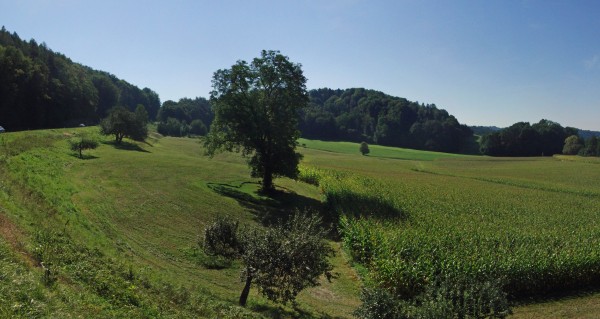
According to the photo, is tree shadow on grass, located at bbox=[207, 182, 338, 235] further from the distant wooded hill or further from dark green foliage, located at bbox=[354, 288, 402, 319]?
the distant wooded hill

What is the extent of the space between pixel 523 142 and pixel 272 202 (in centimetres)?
12846

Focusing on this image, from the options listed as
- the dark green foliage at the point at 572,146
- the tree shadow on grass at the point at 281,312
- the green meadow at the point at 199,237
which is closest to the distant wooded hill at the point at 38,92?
the green meadow at the point at 199,237

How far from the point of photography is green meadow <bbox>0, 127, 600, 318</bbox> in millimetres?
12219

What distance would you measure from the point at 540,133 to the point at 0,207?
159m

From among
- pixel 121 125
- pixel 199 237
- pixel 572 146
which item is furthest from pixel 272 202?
pixel 572 146

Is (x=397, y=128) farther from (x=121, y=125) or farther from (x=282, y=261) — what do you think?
(x=282, y=261)

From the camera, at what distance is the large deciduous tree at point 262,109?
4025 cm

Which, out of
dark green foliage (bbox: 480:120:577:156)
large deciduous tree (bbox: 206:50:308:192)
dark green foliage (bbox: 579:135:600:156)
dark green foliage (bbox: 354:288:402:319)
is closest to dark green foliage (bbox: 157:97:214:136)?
large deciduous tree (bbox: 206:50:308:192)

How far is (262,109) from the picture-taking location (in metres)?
40.7

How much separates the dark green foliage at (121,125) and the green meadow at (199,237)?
47.3 feet

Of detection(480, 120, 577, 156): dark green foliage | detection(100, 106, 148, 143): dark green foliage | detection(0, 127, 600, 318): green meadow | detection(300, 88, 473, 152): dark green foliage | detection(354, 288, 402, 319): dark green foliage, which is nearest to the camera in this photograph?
detection(0, 127, 600, 318): green meadow

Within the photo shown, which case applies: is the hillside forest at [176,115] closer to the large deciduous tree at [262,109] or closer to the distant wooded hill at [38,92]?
the distant wooded hill at [38,92]

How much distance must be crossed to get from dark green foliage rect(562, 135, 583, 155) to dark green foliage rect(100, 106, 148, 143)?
441 feet

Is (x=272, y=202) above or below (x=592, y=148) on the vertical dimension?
below
